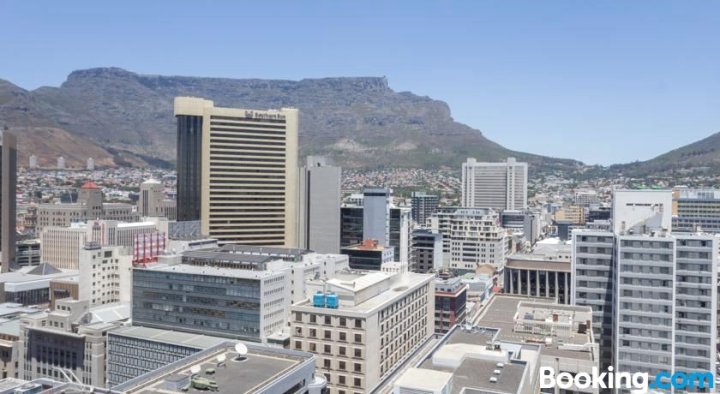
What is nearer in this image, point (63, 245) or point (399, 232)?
point (63, 245)

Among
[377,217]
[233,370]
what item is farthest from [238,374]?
[377,217]

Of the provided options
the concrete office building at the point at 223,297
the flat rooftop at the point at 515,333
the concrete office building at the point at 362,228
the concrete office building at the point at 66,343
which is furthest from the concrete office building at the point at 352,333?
the concrete office building at the point at 362,228

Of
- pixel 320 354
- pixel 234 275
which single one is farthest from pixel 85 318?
pixel 320 354

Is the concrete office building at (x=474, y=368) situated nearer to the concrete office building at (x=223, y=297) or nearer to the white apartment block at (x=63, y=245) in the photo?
the concrete office building at (x=223, y=297)

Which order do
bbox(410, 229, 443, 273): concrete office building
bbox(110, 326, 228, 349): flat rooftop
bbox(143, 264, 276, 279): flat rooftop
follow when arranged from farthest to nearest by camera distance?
bbox(410, 229, 443, 273): concrete office building
bbox(143, 264, 276, 279): flat rooftop
bbox(110, 326, 228, 349): flat rooftop

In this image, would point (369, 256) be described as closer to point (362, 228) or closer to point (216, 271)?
point (362, 228)

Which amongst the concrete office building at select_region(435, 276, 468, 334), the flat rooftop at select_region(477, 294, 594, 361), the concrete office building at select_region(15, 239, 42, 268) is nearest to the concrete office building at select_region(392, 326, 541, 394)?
the flat rooftop at select_region(477, 294, 594, 361)

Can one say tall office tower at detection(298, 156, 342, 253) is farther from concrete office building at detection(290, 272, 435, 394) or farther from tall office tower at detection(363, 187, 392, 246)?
concrete office building at detection(290, 272, 435, 394)
